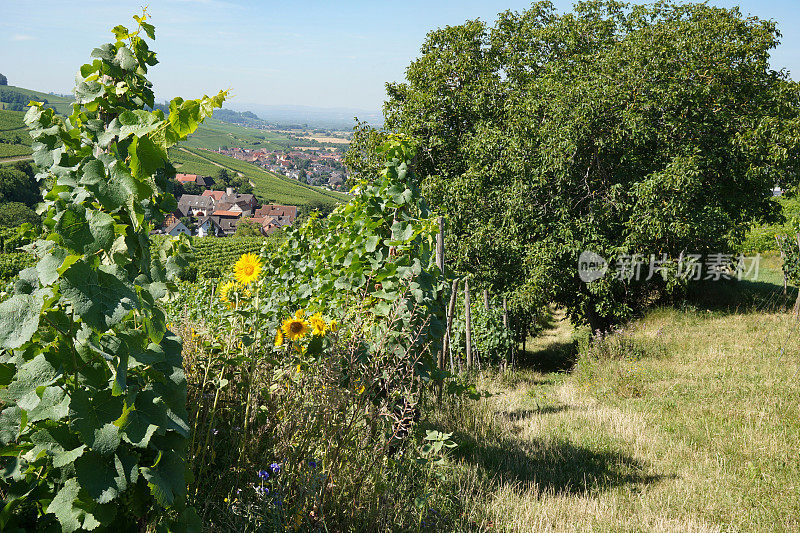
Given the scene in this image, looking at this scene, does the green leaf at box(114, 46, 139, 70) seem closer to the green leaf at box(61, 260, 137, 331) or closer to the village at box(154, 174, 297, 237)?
the green leaf at box(61, 260, 137, 331)

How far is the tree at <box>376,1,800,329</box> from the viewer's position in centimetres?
941

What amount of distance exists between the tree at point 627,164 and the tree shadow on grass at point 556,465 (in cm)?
549

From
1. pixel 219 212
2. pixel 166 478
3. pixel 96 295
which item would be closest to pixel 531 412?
pixel 166 478

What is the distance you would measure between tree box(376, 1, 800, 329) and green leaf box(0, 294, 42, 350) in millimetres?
8546

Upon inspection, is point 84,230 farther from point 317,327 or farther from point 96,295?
point 317,327

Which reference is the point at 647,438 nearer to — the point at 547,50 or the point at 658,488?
the point at 658,488

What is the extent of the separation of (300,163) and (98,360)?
14974 cm

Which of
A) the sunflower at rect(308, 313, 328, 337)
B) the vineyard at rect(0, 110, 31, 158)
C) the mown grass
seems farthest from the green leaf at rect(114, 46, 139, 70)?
the vineyard at rect(0, 110, 31, 158)

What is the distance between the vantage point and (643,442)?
445cm

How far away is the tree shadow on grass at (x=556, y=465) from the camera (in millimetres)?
3473

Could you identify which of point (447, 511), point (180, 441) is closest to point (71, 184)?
point (180, 441)

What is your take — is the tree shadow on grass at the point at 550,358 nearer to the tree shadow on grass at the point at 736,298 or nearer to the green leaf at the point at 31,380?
the tree shadow on grass at the point at 736,298

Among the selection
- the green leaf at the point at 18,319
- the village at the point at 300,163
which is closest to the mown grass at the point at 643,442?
the green leaf at the point at 18,319

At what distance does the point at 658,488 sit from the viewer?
3.54 meters
